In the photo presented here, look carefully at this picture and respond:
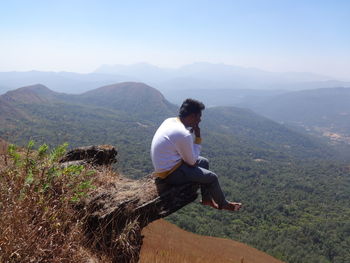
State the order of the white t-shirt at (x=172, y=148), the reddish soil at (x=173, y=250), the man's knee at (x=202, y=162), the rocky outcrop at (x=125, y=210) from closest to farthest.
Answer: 1. the rocky outcrop at (x=125, y=210)
2. the white t-shirt at (x=172, y=148)
3. the reddish soil at (x=173, y=250)
4. the man's knee at (x=202, y=162)

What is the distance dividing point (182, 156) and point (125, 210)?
1.16 m

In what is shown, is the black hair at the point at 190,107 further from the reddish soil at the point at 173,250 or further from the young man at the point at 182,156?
the reddish soil at the point at 173,250

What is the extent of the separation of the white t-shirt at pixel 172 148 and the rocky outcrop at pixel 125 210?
353 mm

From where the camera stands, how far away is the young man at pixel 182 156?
4570 millimetres

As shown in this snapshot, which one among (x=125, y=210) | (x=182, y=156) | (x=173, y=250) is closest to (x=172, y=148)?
(x=182, y=156)

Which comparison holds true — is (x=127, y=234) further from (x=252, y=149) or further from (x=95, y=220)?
(x=252, y=149)

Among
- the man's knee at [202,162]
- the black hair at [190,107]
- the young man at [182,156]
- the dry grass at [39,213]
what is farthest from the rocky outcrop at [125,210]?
the black hair at [190,107]

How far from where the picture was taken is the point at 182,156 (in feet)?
15.1

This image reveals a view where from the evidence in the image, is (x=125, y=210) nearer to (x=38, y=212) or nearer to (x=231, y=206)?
(x=38, y=212)

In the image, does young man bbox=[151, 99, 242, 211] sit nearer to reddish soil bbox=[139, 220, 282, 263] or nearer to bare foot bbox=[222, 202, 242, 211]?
bare foot bbox=[222, 202, 242, 211]

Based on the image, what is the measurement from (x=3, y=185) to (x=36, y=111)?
7569 inches

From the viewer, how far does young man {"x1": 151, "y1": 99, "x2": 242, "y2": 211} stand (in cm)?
457

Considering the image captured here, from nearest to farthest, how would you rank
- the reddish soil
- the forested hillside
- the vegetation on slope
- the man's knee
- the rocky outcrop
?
the vegetation on slope
the rocky outcrop
the reddish soil
the man's knee
the forested hillside

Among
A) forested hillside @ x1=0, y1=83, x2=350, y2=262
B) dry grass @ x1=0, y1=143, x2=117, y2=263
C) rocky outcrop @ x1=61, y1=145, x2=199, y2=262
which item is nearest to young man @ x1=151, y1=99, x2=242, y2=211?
rocky outcrop @ x1=61, y1=145, x2=199, y2=262
